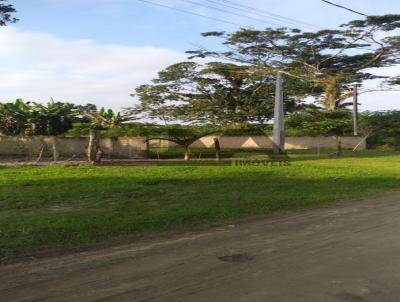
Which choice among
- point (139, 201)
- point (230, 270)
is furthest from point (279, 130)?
point (230, 270)

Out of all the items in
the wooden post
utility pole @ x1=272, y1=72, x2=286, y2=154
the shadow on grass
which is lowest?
the shadow on grass

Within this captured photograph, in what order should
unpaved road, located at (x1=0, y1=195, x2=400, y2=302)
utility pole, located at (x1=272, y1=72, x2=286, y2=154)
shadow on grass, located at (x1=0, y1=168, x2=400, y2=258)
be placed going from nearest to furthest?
unpaved road, located at (x1=0, y1=195, x2=400, y2=302)
shadow on grass, located at (x1=0, y1=168, x2=400, y2=258)
utility pole, located at (x1=272, y1=72, x2=286, y2=154)

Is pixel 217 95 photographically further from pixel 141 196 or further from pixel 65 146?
pixel 141 196

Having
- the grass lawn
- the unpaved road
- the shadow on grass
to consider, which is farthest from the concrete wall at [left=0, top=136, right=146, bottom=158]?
the unpaved road

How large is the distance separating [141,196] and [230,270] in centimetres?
801

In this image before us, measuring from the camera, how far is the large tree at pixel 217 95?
5825 centimetres

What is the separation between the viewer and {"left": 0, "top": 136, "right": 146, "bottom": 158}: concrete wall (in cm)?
3106

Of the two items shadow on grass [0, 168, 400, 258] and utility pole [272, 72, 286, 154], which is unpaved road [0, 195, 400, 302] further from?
utility pole [272, 72, 286, 154]

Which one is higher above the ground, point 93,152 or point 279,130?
point 279,130

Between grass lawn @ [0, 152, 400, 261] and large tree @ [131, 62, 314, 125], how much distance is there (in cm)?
3431

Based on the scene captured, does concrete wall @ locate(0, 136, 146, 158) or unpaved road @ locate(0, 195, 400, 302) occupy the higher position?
concrete wall @ locate(0, 136, 146, 158)

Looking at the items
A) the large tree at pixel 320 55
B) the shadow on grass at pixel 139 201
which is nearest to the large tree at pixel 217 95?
the large tree at pixel 320 55

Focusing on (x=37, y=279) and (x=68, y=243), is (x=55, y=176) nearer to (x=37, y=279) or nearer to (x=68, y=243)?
(x=68, y=243)

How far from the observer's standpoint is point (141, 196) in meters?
14.8
